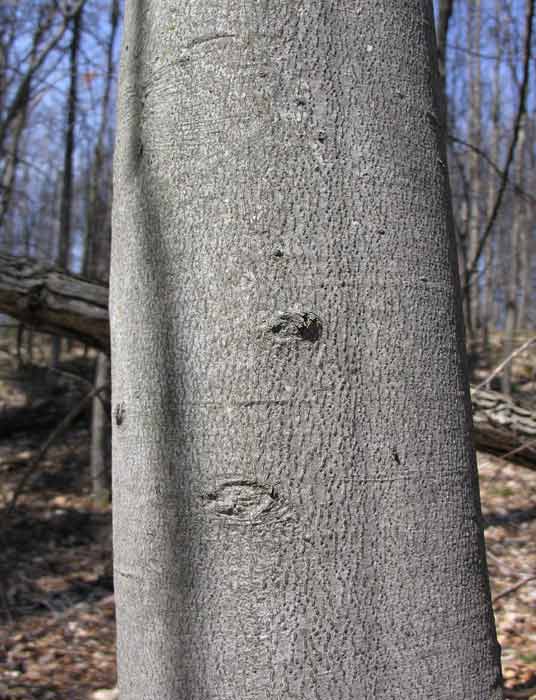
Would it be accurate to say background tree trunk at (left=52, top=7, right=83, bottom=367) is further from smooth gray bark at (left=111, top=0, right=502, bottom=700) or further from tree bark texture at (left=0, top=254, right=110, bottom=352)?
smooth gray bark at (left=111, top=0, right=502, bottom=700)

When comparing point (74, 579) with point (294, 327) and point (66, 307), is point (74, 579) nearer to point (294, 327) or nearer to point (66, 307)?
point (66, 307)

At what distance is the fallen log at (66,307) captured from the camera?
2.97 metres

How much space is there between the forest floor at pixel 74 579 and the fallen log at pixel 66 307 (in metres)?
0.26

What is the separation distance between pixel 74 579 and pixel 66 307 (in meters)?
2.08

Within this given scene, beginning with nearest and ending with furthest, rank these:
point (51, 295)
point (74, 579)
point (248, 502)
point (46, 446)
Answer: point (248, 502), point (46, 446), point (51, 295), point (74, 579)

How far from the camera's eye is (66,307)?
9.81 feet

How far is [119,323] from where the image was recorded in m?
0.88

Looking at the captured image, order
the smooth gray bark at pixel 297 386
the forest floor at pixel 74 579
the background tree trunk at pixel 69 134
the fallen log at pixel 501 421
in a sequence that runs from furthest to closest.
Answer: the background tree trunk at pixel 69 134 → the fallen log at pixel 501 421 → the forest floor at pixel 74 579 → the smooth gray bark at pixel 297 386

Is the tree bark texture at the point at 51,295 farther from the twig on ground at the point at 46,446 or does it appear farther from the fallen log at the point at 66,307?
the twig on ground at the point at 46,446

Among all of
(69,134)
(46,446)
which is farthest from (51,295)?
(69,134)

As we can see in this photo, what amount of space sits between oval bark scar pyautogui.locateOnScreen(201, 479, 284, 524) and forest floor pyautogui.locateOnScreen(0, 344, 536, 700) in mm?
1400

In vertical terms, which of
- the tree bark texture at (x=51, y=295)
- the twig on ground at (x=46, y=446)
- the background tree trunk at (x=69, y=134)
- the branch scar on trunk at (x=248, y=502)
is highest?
the background tree trunk at (x=69, y=134)

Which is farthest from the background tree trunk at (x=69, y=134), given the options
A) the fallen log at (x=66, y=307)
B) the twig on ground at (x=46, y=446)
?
the twig on ground at (x=46, y=446)

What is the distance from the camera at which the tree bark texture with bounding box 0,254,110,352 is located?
2.97m
